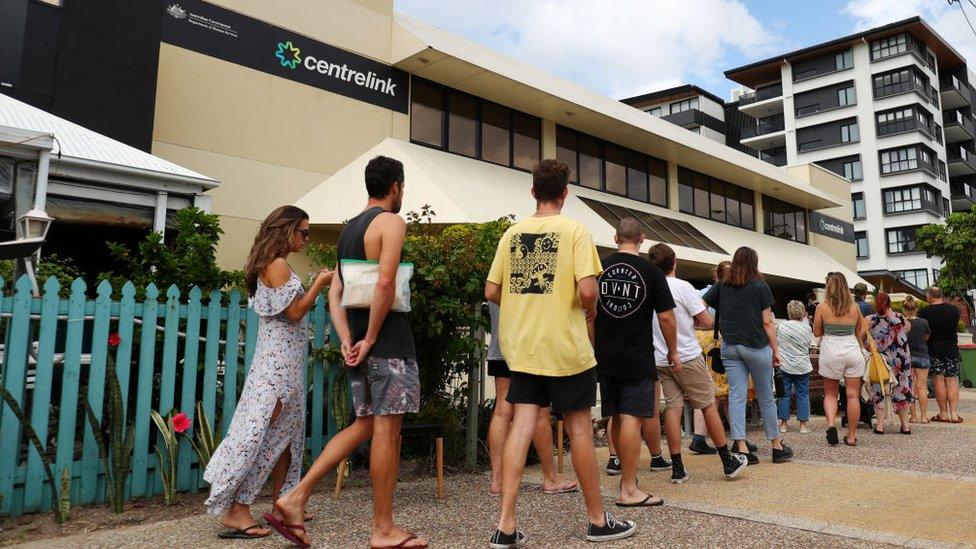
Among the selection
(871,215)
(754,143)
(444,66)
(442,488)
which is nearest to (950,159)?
(871,215)

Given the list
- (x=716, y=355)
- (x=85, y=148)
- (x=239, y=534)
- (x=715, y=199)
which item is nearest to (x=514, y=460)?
(x=239, y=534)

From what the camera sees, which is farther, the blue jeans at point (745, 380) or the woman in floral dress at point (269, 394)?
the blue jeans at point (745, 380)

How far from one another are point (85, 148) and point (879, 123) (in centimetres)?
5091

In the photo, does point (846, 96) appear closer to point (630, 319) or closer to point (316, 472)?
point (630, 319)

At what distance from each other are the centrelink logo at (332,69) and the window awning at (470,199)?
108cm

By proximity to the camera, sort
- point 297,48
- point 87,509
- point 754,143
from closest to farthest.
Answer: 1. point 87,509
2. point 297,48
3. point 754,143

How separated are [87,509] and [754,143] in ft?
172

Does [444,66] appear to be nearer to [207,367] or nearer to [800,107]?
[207,367]

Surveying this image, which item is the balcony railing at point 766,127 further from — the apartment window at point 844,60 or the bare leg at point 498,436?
the bare leg at point 498,436

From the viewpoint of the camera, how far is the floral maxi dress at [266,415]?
3211 mm

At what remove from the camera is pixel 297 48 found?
10938 mm

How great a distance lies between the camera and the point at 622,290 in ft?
12.9

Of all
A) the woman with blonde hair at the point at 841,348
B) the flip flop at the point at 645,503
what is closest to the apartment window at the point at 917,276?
the woman with blonde hair at the point at 841,348

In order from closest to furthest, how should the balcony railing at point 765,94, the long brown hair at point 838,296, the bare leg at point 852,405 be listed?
the bare leg at point 852,405 < the long brown hair at point 838,296 < the balcony railing at point 765,94
